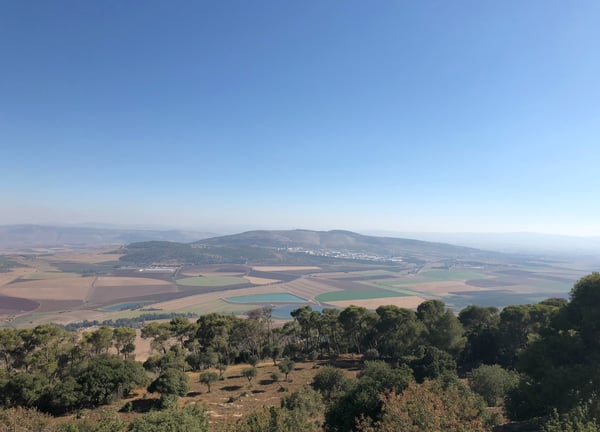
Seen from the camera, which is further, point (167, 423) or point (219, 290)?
point (219, 290)

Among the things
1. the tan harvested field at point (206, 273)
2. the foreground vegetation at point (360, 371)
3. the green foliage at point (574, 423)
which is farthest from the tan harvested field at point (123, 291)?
the green foliage at point (574, 423)

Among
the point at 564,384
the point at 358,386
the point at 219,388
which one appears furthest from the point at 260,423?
the point at 219,388

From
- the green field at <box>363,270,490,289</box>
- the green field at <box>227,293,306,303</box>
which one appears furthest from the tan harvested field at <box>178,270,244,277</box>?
the green field at <box>363,270,490,289</box>

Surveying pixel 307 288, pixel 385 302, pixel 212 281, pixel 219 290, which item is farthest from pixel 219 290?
pixel 385 302

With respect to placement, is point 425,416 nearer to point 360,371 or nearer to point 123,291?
point 360,371

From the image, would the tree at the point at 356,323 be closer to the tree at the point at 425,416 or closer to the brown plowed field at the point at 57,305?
the tree at the point at 425,416
